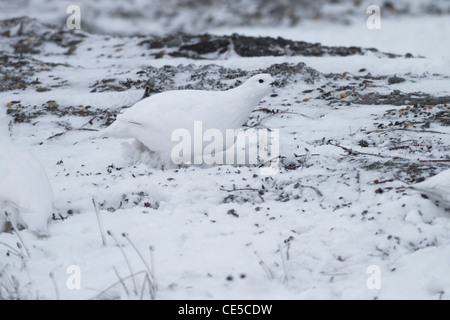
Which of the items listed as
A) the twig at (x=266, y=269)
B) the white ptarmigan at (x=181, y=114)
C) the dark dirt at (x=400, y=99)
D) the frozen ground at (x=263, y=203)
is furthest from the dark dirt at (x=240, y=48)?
the twig at (x=266, y=269)

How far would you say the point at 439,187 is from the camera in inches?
118

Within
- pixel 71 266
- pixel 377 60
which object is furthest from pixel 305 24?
pixel 71 266

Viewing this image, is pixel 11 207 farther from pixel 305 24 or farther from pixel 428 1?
pixel 428 1

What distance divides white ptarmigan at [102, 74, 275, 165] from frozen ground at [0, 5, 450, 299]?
0.29 metres

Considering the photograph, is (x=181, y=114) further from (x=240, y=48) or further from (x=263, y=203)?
(x=240, y=48)

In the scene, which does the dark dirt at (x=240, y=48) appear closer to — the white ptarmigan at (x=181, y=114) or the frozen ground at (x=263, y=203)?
the frozen ground at (x=263, y=203)

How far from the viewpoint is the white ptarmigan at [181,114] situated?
415cm

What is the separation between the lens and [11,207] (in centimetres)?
331

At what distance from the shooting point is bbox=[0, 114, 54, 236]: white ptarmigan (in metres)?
3.25

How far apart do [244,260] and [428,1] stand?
13641mm

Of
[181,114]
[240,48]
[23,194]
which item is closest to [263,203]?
[181,114]

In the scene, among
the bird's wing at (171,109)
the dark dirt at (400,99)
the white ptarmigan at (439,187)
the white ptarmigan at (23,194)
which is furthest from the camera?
the dark dirt at (400,99)

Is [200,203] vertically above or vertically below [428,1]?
below

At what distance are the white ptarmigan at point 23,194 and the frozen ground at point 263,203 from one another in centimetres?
10
